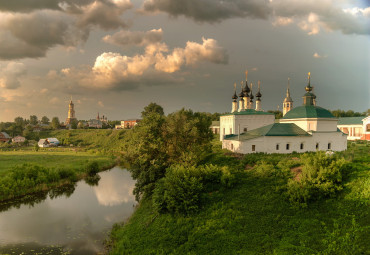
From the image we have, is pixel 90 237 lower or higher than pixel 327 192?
lower

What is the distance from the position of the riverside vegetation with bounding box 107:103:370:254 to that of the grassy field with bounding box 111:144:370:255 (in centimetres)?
4

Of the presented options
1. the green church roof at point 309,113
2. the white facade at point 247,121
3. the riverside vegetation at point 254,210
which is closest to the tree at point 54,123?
the white facade at point 247,121

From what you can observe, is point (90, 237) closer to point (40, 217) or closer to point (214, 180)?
point (40, 217)

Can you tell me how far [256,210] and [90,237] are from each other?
1263 centimetres

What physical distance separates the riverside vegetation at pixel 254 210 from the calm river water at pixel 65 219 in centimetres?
234

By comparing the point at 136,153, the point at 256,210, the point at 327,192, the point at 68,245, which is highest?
the point at 136,153

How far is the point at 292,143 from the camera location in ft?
91.7

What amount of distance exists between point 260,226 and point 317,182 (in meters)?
5.32

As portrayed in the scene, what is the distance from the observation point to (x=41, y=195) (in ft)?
88.1

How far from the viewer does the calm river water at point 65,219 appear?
16.8m

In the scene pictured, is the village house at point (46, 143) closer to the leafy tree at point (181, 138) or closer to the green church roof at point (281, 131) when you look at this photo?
the leafy tree at point (181, 138)

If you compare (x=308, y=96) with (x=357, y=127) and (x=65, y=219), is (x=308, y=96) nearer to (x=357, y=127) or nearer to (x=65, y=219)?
(x=357, y=127)

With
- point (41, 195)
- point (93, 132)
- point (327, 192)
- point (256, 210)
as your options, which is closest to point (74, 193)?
point (41, 195)

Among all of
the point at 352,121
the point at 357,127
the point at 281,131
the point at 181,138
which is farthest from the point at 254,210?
the point at 352,121
